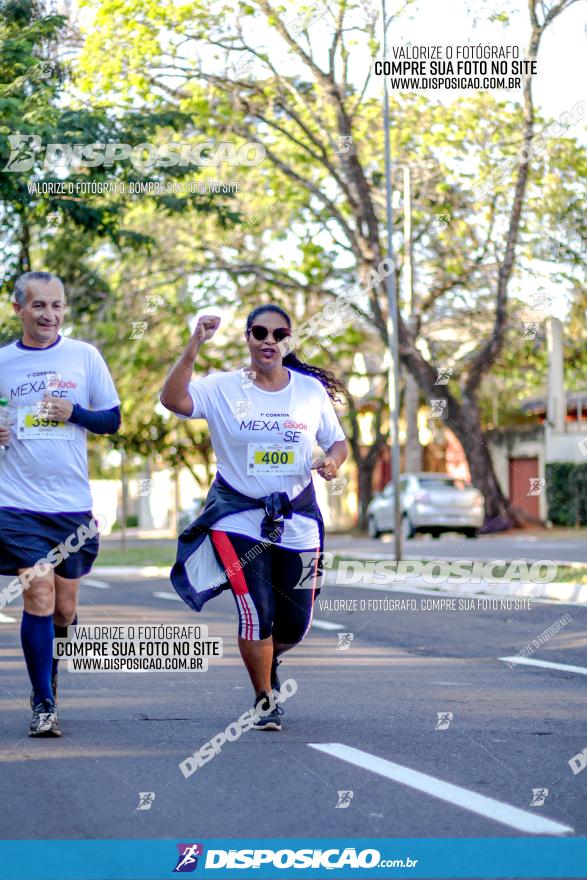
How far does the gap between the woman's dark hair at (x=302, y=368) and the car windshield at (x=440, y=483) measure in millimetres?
23595

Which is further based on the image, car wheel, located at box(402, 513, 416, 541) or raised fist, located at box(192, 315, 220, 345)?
car wheel, located at box(402, 513, 416, 541)

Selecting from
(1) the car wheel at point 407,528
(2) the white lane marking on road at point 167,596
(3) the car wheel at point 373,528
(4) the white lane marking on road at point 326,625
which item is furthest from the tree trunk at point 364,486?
(4) the white lane marking on road at point 326,625

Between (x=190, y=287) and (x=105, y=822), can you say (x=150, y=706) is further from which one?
(x=190, y=287)

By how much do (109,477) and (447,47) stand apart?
50.0 m

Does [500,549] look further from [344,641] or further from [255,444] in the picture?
[255,444]

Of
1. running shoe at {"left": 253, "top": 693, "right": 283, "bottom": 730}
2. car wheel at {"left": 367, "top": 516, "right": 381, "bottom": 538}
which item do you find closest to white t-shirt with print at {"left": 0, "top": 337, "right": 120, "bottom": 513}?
running shoe at {"left": 253, "top": 693, "right": 283, "bottom": 730}

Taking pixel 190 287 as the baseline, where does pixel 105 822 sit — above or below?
below

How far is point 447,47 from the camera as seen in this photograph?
2022 centimetres

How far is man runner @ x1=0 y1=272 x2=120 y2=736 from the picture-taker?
6848mm

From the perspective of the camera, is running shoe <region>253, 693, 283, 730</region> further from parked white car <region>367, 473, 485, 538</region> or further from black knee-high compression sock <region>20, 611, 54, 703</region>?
parked white car <region>367, 473, 485, 538</region>

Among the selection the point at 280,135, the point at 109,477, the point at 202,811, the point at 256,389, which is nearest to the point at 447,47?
the point at 280,135

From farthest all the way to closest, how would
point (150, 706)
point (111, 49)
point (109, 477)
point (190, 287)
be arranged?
point (109, 477) < point (190, 287) < point (111, 49) < point (150, 706)

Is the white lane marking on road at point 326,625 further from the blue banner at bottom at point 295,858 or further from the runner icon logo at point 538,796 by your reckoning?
the blue banner at bottom at point 295,858

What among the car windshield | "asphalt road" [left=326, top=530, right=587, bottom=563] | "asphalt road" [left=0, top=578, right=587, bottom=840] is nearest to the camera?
"asphalt road" [left=0, top=578, right=587, bottom=840]
